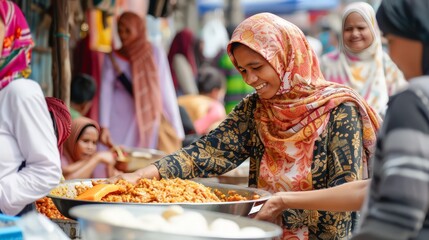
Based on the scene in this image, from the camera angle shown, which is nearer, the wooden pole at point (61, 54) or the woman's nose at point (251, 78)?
the woman's nose at point (251, 78)

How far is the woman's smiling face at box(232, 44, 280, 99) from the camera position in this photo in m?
3.15

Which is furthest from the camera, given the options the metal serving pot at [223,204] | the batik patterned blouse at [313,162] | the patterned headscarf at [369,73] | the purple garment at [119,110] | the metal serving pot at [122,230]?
the purple garment at [119,110]

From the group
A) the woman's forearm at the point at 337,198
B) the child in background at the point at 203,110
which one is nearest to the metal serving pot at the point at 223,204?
the woman's forearm at the point at 337,198

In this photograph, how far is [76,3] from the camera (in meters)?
5.96

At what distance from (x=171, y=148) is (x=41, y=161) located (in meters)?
3.87

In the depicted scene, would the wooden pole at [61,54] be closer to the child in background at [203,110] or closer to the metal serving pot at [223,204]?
the metal serving pot at [223,204]

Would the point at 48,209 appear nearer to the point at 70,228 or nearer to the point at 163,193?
the point at 70,228

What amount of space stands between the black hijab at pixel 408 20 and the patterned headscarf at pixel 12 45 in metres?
1.64

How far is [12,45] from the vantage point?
10.5 feet

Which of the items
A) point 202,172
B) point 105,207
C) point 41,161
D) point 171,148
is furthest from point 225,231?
point 171,148


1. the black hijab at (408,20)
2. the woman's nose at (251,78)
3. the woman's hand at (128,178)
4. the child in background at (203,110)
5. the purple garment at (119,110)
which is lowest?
the child in background at (203,110)

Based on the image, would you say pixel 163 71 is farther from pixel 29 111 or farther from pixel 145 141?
pixel 29 111

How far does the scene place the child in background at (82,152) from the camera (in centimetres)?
498

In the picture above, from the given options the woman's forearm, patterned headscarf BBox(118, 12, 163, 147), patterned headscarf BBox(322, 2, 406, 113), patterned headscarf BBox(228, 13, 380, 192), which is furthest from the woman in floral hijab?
patterned headscarf BBox(118, 12, 163, 147)
